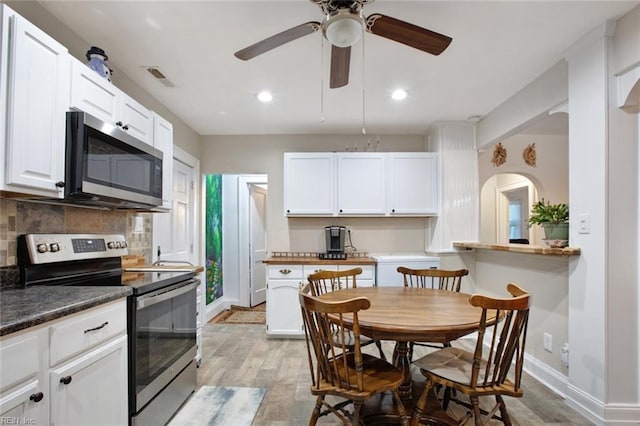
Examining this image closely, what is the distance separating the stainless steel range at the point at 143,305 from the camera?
1.73m

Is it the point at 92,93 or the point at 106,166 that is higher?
the point at 92,93

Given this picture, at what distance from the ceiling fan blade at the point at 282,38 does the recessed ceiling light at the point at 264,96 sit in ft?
4.14

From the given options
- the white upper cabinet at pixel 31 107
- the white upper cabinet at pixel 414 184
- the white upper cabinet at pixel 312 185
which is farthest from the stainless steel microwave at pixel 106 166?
the white upper cabinet at pixel 414 184

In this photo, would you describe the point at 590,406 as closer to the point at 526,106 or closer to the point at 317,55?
the point at 526,106

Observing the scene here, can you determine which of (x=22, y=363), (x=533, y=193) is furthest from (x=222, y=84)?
(x=533, y=193)

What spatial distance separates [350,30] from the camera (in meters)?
1.50

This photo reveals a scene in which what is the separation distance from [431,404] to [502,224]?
4.07 meters

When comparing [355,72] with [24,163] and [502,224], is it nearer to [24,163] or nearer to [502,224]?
[24,163]

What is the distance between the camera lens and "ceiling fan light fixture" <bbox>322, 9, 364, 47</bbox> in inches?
57.4

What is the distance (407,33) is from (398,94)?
150cm

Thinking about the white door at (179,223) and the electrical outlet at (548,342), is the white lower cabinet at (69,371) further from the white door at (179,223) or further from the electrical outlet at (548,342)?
the electrical outlet at (548,342)

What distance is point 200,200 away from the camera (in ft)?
14.1

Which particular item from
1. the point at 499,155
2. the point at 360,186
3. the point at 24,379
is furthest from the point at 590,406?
the point at 499,155

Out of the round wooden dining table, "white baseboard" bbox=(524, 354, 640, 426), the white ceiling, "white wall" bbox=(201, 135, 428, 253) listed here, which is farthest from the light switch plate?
"white wall" bbox=(201, 135, 428, 253)
